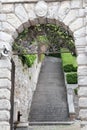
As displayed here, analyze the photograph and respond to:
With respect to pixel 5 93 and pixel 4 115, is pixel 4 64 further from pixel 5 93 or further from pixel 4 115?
pixel 4 115

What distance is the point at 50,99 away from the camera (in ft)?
74.1

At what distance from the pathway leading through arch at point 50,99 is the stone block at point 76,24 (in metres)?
8.51

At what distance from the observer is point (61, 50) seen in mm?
12695

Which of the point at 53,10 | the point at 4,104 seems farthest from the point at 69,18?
the point at 4,104

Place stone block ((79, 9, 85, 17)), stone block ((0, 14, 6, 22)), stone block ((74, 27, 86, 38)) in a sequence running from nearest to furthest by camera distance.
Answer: stone block ((74, 27, 86, 38)) → stone block ((79, 9, 85, 17)) → stone block ((0, 14, 6, 22))

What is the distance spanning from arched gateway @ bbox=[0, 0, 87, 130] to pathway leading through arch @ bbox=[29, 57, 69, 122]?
823 centimetres

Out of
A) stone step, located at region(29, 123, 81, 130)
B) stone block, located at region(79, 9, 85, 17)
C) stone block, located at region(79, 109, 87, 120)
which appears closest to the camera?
stone block, located at region(79, 109, 87, 120)

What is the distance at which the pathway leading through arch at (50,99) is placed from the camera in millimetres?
20114

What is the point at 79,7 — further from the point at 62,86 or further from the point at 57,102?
the point at 62,86

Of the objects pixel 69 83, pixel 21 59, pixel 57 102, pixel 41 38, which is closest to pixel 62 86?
pixel 69 83

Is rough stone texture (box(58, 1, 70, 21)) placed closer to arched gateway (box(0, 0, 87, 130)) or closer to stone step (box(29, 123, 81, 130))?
arched gateway (box(0, 0, 87, 130))

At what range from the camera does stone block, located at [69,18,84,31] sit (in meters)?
11.7

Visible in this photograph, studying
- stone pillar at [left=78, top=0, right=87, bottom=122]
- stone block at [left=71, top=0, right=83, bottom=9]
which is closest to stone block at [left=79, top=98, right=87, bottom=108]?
stone pillar at [left=78, top=0, right=87, bottom=122]

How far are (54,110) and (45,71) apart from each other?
9938 mm
